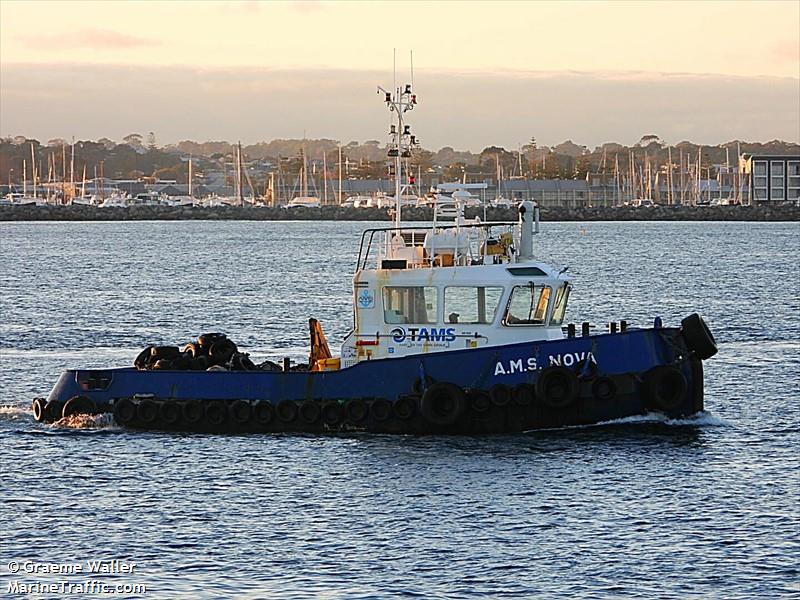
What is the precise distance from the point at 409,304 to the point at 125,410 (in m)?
4.92

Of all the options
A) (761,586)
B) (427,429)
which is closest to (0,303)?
(427,429)

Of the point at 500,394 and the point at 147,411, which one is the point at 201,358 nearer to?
the point at 147,411

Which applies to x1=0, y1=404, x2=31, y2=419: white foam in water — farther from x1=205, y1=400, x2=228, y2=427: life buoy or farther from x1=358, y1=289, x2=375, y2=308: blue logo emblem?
x1=358, y1=289, x2=375, y2=308: blue logo emblem

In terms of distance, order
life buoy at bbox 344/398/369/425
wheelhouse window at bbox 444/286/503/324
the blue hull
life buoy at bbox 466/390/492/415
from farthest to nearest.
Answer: wheelhouse window at bbox 444/286/503/324, life buoy at bbox 344/398/369/425, life buoy at bbox 466/390/492/415, the blue hull

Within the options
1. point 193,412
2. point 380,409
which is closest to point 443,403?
point 380,409

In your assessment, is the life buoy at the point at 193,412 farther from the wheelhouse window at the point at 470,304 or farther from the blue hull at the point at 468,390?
Answer: the wheelhouse window at the point at 470,304

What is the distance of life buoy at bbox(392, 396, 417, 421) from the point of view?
2300cm

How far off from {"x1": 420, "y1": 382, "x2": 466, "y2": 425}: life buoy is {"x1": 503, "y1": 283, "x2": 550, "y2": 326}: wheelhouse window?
57.1 inches

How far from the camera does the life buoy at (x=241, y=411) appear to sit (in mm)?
23844

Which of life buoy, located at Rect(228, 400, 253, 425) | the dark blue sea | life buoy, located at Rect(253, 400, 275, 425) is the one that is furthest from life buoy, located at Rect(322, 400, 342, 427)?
life buoy, located at Rect(228, 400, 253, 425)

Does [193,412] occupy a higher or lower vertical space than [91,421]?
higher

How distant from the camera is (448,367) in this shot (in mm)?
22844

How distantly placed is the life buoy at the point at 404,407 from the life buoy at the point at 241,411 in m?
2.40

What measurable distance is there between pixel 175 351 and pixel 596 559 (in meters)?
9.69
